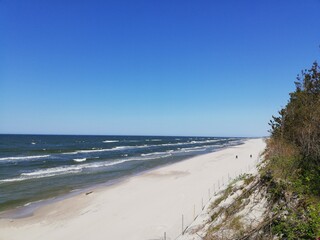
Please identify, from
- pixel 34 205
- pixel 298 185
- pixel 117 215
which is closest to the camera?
pixel 298 185

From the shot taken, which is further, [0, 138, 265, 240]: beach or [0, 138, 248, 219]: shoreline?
[0, 138, 248, 219]: shoreline

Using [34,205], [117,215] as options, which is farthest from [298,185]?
[34,205]

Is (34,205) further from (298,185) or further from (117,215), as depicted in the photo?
(298,185)

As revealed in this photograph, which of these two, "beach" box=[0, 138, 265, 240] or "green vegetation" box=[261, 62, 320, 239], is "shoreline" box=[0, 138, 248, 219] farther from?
"green vegetation" box=[261, 62, 320, 239]

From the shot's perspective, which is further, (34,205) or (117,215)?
(34,205)

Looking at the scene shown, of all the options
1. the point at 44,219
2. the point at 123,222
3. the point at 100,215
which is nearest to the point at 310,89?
the point at 123,222

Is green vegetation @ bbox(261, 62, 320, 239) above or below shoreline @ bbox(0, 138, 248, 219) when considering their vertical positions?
above

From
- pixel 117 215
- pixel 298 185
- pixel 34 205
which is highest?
pixel 298 185

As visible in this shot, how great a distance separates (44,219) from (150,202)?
6.96 meters

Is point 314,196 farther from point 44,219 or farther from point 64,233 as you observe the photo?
point 44,219

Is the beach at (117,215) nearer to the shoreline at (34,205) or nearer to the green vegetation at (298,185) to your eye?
the shoreline at (34,205)

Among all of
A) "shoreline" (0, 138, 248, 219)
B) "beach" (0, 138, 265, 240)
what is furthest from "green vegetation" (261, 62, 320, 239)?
"shoreline" (0, 138, 248, 219)

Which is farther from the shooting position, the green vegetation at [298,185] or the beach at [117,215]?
the beach at [117,215]

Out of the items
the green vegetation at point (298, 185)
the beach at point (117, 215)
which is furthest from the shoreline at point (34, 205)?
the green vegetation at point (298, 185)
